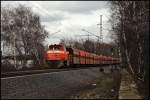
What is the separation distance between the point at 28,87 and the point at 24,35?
220 ft

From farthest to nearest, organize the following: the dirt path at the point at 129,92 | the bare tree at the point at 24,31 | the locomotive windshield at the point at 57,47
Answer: the bare tree at the point at 24,31 → the locomotive windshield at the point at 57,47 → the dirt path at the point at 129,92

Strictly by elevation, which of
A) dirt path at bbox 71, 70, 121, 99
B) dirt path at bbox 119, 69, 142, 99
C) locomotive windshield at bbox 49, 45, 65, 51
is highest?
locomotive windshield at bbox 49, 45, 65, 51

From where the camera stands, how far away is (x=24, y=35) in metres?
85.1

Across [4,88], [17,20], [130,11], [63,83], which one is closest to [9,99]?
[4,88]

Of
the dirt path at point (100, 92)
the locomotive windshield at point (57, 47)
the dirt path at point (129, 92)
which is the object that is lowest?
the dirt path at point (100, 92)

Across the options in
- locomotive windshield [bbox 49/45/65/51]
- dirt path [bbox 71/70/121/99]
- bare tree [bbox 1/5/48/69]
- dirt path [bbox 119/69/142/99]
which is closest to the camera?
dirt path [bbox 119/69/142/99]

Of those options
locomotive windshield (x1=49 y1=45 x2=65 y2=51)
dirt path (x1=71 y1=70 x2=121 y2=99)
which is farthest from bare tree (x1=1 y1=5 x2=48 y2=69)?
dirt path (x1=71 y1=70 x2=121 y2=99)

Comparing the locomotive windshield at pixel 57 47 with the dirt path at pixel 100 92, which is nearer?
the dirt path at pixel 100 92

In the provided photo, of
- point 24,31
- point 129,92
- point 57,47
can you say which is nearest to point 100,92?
point 129,92

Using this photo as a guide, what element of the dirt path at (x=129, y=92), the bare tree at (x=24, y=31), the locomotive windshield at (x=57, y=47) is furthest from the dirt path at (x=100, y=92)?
the bare tree at (x=24, y=31)

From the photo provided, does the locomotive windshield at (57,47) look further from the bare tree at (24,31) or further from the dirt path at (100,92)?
the bare tree at (24,31)

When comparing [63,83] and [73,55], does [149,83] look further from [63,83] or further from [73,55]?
[73,55]

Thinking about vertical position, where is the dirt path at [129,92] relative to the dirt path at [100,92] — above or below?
above

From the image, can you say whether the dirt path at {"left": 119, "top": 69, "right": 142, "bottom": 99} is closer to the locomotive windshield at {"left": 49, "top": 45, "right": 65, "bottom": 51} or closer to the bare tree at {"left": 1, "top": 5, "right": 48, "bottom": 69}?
the locomotive windshield at {"left": 49, "top": 45, "right": 65, "bottom": 51}
